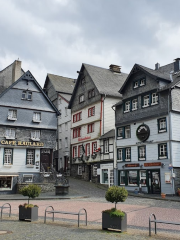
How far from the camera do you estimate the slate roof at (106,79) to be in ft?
135

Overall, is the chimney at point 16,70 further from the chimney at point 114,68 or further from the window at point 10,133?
the chimney at point 114,68

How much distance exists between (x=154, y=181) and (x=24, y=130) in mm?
15597

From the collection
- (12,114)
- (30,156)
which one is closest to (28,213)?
(30,156)

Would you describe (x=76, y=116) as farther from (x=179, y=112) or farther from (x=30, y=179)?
(x=179, y=112)

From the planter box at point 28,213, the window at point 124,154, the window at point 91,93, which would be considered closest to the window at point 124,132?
the window at point 124,154

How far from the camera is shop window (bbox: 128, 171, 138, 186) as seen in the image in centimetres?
3225

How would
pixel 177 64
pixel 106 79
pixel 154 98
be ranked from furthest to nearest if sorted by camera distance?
pixel 106 79 → pixel 177 64 → pixel 154 98

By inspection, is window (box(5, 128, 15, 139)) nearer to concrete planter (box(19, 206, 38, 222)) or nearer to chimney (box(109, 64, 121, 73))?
concrete planter (box(19, 206, 38, 222))

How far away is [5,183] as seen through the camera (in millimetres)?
32469

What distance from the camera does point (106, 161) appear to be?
3684 cm

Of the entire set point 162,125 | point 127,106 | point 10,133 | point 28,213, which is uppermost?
point 127,106

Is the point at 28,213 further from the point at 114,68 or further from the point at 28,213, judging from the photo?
the point at 114,68

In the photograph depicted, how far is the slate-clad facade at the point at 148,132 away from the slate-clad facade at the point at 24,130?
8787 mm

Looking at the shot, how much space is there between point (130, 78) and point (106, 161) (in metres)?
10.4
